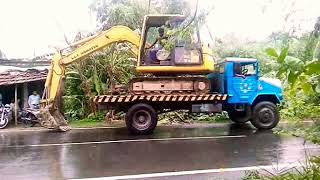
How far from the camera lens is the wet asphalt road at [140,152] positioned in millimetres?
7722

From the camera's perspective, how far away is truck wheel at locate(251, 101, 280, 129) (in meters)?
13.6

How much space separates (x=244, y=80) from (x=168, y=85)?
2.34 metres

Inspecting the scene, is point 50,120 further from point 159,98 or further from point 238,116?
point 238,116

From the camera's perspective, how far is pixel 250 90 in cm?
1350

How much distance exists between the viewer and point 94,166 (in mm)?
8109

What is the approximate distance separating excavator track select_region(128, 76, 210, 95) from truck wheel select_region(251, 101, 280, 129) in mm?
1716

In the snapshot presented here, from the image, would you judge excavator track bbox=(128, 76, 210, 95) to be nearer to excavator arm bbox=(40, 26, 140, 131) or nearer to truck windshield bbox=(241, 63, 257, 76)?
truck windshield bbox=(241, 63, 257, 76)

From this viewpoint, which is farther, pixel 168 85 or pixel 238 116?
pixel 238 116

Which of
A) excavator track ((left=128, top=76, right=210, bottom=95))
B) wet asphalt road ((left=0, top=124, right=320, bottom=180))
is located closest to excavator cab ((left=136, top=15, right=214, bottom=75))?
excavator track ((left=128, top=76, right=210, bottom=95))

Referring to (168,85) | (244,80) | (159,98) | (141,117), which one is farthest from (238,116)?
(141,117)

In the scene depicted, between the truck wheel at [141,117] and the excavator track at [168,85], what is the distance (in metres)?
0.55

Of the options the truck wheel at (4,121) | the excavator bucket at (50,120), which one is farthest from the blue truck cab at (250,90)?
the truck wheel at (4,121)

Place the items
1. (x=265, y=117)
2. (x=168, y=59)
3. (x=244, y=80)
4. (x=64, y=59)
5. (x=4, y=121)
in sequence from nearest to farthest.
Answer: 1. (x=168, y=59)
2. (x=244, y=80)
3. (x=265, y=117)
4. (x=64, y=59)
5. (x=4, y=121)

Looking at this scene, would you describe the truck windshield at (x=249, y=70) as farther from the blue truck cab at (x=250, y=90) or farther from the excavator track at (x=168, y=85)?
the excavator track at (x=168, y=85)
